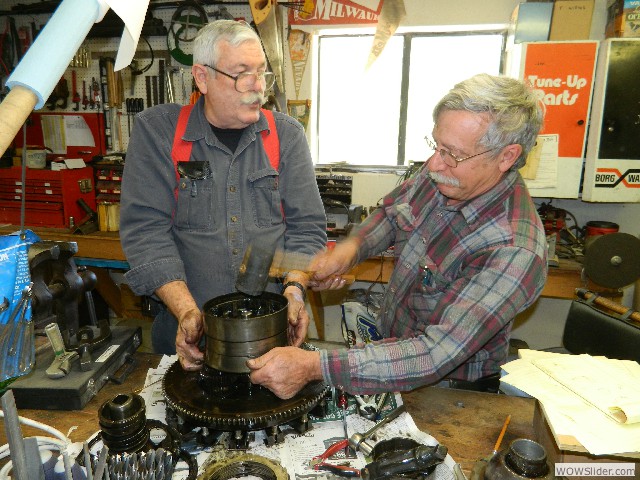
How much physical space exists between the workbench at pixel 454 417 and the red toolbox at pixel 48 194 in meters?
2.73

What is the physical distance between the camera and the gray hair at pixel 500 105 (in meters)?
1.34

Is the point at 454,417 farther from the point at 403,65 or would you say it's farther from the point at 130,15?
the point at 403,65

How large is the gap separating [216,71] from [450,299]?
120 centimetres

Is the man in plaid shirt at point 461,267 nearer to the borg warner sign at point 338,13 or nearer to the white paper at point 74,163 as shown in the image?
the borg warner sign at point 338,13

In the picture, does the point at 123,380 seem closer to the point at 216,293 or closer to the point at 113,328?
the point at 113,328

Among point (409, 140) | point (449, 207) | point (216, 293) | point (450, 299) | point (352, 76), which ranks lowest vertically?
point (216, 293)

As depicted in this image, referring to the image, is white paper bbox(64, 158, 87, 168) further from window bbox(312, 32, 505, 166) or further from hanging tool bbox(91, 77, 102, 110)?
window bbox(312, 32, 505, 166)

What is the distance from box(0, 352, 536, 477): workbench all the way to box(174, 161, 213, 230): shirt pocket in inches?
23.4

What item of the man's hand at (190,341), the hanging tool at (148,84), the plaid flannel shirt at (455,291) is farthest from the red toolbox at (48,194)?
the plaid flannel shirt at (455,291)

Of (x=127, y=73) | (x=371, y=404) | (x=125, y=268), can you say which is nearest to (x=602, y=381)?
(x=371, y=404)

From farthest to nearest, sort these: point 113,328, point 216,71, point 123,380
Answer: point 216,71
point 113,328
point 123,380

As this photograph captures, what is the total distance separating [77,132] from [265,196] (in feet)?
10.7

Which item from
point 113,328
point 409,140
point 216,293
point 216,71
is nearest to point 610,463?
point 216,293

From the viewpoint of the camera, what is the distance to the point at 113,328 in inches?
65.4
